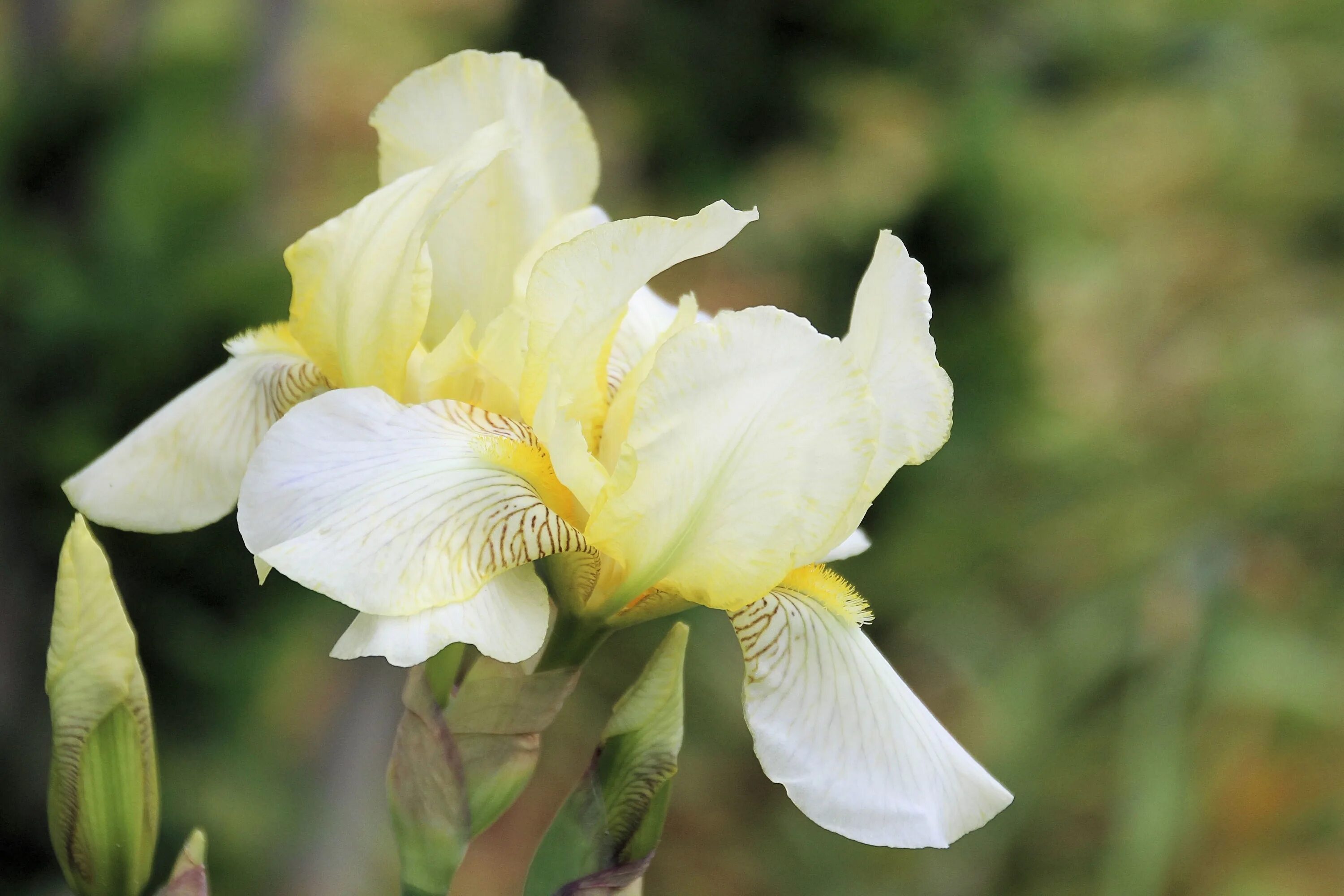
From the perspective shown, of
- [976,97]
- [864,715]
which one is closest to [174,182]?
[976,97]

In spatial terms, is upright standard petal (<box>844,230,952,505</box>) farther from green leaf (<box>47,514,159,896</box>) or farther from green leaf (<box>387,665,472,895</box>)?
green leaf (<box>47,514,159,896</box>)

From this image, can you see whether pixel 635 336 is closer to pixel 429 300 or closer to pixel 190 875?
pixel 429 300

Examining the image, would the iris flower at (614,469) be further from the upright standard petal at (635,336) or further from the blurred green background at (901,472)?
the blurred green background at (901,472)

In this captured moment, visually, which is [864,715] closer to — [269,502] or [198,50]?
[269,502]

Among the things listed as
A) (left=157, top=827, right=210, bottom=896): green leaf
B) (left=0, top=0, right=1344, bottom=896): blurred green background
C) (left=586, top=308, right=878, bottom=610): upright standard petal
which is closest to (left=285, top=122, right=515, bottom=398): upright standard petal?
(left=586, top=308, right=878, bottom=610): upright standard petal

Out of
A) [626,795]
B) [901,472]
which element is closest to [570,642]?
[626,795]

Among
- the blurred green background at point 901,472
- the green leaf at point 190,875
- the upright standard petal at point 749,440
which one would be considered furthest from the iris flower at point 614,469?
the blurred green background at point 901,472
